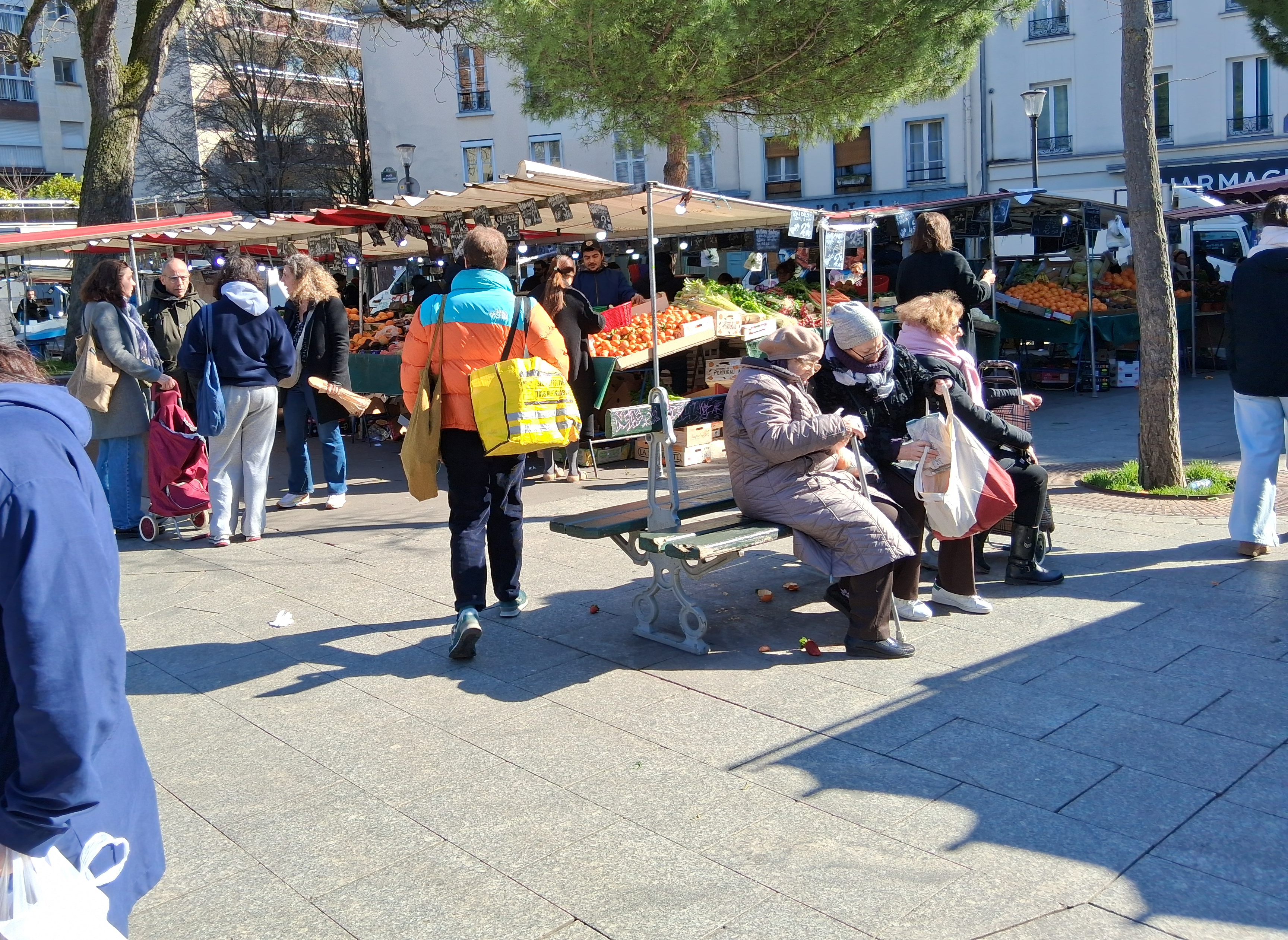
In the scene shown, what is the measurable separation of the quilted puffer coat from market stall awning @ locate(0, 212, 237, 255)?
6.92m

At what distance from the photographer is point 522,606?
578cm

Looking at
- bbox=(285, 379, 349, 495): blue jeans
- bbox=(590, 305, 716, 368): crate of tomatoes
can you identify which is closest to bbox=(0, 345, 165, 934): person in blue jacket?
bbox=(285, 379, 349, 495): blue jeans

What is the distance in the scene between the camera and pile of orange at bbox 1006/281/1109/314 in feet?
46.8

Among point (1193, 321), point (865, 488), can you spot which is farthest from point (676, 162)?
point (865, 488)

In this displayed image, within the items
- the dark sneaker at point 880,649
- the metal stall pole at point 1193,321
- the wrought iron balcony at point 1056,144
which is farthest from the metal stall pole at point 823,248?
the wrought iron balcony at point 1056,144

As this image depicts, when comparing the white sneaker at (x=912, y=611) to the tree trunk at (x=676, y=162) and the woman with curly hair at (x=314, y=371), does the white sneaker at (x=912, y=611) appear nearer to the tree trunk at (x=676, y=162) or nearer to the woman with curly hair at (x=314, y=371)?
the woman with curly hair at (x=314, y=371)

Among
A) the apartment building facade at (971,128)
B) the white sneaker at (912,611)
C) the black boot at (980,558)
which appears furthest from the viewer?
the apartment building facade at (971,128)

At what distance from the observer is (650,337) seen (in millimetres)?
9867

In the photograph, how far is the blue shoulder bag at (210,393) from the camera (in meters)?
7.20

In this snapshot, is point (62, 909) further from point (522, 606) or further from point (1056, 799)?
point (522, 606)

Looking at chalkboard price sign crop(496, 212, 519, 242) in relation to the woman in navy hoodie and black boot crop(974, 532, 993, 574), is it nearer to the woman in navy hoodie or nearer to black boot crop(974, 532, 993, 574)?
the woman in navy hoodie

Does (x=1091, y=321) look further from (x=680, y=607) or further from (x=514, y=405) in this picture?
(x=514, y=405)

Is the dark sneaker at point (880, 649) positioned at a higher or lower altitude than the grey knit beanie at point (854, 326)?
lower

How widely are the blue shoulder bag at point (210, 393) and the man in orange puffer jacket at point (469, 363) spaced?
2577mm
